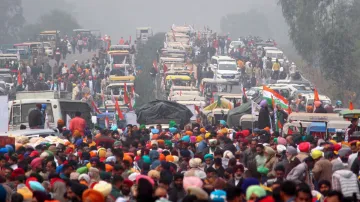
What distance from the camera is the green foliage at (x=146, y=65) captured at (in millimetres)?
59403

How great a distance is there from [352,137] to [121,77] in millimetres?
32961

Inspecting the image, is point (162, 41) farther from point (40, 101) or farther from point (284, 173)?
point (284, 173)

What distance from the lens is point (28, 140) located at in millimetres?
Result: 21969

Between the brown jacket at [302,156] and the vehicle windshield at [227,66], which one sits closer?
the brown jacket at [302,156]

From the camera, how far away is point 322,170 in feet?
52.4

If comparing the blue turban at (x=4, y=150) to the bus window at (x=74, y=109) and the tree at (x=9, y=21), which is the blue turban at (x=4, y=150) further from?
the tree at (x=9, y=21)

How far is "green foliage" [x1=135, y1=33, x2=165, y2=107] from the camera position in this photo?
195 ft

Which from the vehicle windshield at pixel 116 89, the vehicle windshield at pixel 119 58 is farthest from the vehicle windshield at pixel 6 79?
the vehicle windshield at pixel 119 58

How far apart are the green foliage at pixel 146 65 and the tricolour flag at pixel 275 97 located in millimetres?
25380

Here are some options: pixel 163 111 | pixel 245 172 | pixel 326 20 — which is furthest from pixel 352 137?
pixel 326 20

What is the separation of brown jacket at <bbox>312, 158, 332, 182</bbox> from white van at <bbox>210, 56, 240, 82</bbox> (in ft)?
133

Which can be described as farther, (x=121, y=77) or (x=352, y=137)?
(x=121, y=77)

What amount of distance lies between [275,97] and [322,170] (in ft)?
45.8

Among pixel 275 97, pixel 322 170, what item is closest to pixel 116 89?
pixel 275 97
